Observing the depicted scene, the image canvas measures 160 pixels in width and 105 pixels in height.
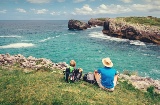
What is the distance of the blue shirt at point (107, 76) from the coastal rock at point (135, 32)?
194 ft

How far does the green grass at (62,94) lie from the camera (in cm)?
1128

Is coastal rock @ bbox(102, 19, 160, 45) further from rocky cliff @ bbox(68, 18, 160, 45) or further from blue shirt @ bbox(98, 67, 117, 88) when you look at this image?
blue shirt @ bbox(98, 67, 117, 88)

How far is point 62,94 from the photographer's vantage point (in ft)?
39.3

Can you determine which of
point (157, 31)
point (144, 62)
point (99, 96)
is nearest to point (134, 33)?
point (157, 31)

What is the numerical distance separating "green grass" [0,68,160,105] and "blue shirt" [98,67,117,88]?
53cm

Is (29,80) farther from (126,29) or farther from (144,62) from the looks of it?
(126,29)

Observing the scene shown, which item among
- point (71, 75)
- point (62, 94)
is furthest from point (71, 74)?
point (62, 94)

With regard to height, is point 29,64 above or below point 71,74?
below

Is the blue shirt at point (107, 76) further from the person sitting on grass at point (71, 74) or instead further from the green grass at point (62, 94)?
the person sitting on grass at point (71, 74)

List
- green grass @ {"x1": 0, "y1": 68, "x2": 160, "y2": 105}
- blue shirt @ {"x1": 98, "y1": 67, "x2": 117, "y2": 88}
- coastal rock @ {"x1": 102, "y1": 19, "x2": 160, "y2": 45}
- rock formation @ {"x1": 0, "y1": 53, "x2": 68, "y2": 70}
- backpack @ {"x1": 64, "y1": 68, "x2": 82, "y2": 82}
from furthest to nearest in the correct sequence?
coastal rock @ {"x1": 102, "y1": 19, "x2": 160, "y2": 45}
rock formation @ {"x1": 0, "y1": 53, "x2": 68, "y2": 70}
backpack @ {"x1": 64, "y1": 68, "x2": 82, "y2": 82}
blue shirt @ {"x1": 98, "y1": 67, "x2": 117, "y2": 88}
green grass @ {"x1": 0, "y1": 68, "x2": 160, "y2": 105}

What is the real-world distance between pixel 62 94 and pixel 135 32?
6908 centimetres

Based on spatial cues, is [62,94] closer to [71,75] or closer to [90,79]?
[71,75]

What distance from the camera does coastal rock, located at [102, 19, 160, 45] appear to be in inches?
2766

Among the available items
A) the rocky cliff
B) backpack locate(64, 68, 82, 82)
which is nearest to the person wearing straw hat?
backpack locate(64, 68, 82, 82)
